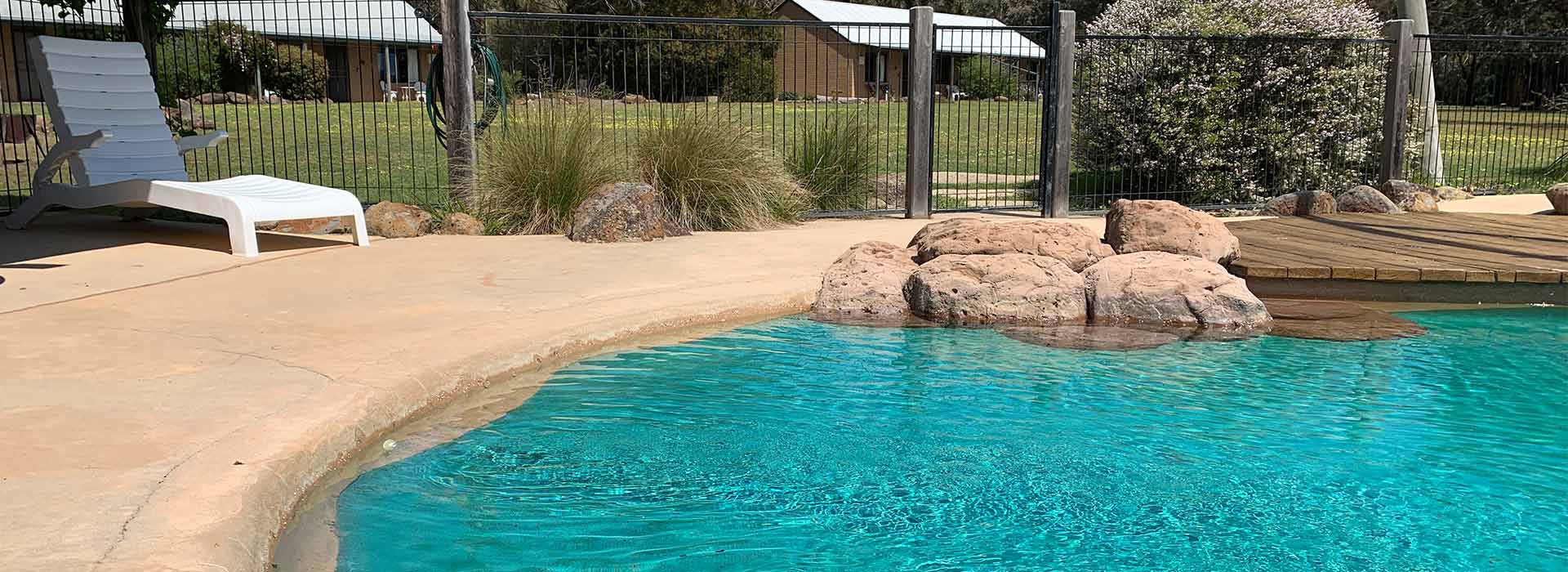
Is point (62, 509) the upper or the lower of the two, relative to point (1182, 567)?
upper

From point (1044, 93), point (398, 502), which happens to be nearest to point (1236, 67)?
point (1044, 93)

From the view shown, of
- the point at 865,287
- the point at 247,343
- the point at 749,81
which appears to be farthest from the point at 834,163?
the point at 247,343

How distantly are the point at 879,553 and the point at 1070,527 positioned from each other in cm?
62

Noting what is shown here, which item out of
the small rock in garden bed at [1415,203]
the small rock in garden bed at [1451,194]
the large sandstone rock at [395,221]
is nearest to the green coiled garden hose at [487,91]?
the large sandstone rock at [395,221]

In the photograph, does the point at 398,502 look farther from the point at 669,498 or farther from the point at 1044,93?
the point at 1044,93

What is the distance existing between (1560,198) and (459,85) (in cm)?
934

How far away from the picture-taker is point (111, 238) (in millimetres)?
7992

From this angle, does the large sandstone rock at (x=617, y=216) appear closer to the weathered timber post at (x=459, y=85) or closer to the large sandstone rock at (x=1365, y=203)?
the weathered timber post at (x=459, y=85)

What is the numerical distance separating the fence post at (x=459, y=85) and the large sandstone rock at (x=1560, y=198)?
9.19 metres

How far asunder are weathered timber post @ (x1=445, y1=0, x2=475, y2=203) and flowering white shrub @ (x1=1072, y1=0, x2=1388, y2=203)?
588cm

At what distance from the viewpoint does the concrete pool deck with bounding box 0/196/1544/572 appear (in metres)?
2.94

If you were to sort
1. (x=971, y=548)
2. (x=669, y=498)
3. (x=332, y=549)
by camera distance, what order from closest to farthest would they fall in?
(x=332, y=549) < (x=971, y=548) < (x=669, y=498)

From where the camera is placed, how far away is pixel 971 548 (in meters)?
3.41

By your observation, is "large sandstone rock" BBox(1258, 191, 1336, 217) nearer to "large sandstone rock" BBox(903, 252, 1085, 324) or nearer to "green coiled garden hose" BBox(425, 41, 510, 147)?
"large sandstone rock" BBox(903, 252, 1085, 324)
